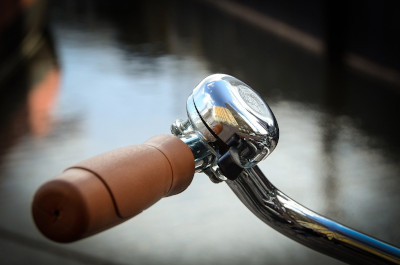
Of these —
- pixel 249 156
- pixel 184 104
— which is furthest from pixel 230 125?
pixel 184 104

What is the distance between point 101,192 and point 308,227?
159 mm

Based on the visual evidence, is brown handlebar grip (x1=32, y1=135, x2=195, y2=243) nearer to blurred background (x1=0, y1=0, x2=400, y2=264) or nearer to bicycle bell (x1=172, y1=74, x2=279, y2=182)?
bicycle bell (x1=172, y1=74, x2=279, y2=182)

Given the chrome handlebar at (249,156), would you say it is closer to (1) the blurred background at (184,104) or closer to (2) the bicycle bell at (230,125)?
(2) the bicycle bell at (230,125)

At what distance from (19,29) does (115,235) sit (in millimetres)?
1356

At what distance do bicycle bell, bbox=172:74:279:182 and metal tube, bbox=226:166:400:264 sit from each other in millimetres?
26

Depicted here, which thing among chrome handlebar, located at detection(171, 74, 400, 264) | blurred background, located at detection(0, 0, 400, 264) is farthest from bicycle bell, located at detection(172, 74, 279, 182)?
blurred background, located at detection(0, 0, 400, 264)

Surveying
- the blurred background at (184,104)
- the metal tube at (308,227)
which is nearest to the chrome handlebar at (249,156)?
the metal tube at (308,227)

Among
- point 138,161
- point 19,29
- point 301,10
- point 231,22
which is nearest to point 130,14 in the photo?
point 231,22

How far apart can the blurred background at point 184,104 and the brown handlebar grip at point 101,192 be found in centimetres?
78

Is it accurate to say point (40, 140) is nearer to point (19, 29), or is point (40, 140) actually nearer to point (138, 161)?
point (19, 29)

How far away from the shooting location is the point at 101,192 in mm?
273

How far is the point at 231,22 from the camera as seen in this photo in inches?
106

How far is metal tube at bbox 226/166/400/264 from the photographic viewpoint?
0.39 m

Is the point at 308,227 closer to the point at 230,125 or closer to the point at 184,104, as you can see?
the point at 230,125
